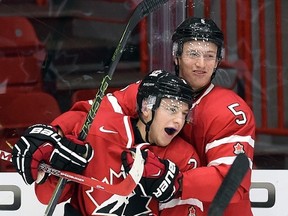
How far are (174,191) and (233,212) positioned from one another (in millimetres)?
283

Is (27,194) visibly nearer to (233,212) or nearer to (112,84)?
(112,84)

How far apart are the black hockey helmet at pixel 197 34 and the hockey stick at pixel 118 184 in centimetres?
40

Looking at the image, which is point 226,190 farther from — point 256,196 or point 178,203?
point 256,196

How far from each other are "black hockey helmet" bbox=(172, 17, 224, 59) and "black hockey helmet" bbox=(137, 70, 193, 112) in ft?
0.53

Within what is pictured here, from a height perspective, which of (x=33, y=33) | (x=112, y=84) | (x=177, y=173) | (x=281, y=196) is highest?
(x=33, y=33)

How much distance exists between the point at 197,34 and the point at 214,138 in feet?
1.00

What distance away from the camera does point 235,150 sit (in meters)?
2.33

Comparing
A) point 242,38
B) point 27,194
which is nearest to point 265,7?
point 242,38

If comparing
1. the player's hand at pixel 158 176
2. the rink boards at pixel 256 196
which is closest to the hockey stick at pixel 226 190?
the player's hand at pixel 158 176

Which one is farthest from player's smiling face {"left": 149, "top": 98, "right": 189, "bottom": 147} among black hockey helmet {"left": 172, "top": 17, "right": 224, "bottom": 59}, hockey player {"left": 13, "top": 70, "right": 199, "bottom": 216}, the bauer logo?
the bauer logo

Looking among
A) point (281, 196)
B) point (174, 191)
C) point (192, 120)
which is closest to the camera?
point (174, 191)

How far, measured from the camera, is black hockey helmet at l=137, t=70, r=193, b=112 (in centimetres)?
230

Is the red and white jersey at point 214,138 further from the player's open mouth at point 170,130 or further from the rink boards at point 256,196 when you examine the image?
the rink boards at point 256,196

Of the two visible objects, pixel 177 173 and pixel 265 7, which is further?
pixel 265 7
